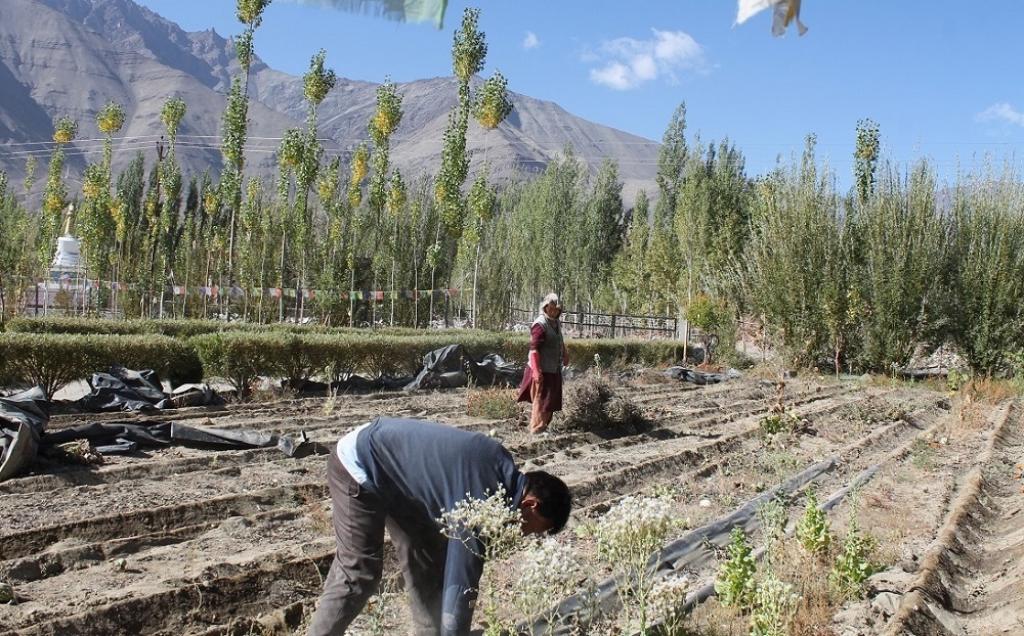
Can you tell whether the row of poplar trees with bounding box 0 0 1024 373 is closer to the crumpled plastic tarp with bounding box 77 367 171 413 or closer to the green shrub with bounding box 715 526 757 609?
the crumpled plastic tarp with bounding box 77 367 171 413

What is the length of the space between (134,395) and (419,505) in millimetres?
8246

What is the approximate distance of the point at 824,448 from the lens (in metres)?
10.4

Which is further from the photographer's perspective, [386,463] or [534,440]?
[534,440]

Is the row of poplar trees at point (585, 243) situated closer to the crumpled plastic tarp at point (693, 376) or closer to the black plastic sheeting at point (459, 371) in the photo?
the crumpled plastic tarp at point (693, 376)

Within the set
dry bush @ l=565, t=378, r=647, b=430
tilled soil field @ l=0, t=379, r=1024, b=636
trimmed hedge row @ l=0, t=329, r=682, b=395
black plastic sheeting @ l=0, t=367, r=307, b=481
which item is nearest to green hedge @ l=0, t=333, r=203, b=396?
trimmed hedge row @ l=0, t=329, r=682, b=395

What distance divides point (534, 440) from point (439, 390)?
200 inches

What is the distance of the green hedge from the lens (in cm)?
1041

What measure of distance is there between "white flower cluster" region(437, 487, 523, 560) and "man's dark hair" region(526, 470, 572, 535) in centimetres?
14

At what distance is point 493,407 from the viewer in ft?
35.8

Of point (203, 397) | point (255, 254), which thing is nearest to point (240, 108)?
point (255, 254)

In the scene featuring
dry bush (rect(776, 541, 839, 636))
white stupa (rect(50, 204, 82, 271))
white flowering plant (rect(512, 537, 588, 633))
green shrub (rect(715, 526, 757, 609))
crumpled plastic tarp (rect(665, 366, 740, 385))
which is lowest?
crumpled plastic tarp (rect(665, 366, 740, 385))

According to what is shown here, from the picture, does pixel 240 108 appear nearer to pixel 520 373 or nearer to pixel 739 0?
pixel 520 373

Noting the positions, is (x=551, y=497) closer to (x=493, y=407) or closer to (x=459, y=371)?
(x=493, y=407)

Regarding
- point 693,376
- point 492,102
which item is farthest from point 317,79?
point 693,376
